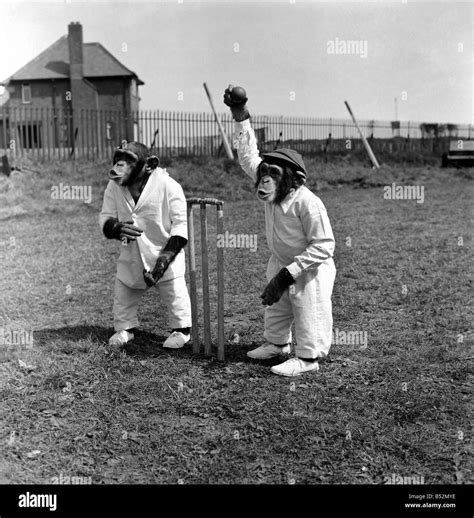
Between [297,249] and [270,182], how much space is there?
48cm

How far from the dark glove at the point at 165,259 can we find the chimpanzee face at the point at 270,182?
813mm

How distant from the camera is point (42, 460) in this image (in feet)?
10.4

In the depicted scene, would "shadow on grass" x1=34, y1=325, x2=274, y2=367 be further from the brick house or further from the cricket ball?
the brick house

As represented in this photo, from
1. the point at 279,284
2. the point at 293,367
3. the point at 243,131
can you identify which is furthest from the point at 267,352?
the point at 243,131

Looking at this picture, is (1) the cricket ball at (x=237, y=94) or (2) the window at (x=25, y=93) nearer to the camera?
(1) the cricket ball at (x=237, y=94)

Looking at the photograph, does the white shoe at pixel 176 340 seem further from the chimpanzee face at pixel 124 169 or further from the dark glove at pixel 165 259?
the chimpanzee face at pixel 124 169

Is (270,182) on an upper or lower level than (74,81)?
lower

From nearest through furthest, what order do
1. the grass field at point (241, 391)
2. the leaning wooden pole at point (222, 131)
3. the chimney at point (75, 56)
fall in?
the grass field at point (241, 391)
the leaning wooden pole at point (222, 131)
the chimney at point (75, 56)

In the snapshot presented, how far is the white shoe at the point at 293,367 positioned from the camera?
165 inches

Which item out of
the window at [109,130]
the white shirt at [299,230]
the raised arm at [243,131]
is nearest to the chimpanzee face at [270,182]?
the white shirt at [299,230]

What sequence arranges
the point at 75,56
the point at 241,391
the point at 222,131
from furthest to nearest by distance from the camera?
1. the point at 75,56
2. the point at 222,131
3. the point at 241,391

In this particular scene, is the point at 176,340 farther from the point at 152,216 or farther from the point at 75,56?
the point at 75,56

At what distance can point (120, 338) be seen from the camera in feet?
16.1
